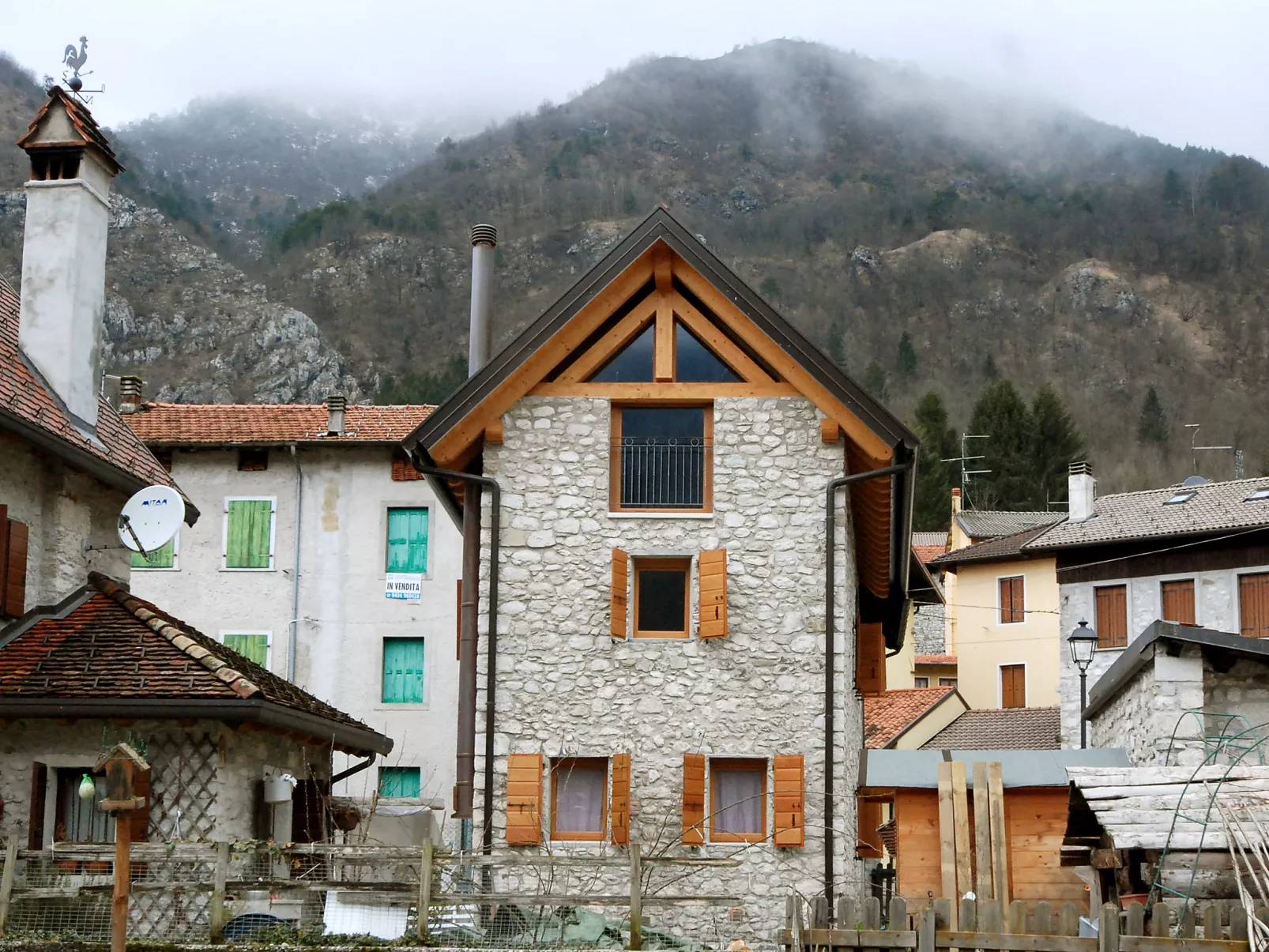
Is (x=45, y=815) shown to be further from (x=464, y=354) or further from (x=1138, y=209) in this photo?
(x=1138, y=209)

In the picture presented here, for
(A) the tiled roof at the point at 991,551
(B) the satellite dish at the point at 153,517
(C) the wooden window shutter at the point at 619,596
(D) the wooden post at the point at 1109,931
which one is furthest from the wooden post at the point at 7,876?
(A) the tiled roof at the point at 991,551

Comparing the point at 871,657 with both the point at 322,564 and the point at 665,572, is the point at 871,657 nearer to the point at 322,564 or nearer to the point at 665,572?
the point at 665,572

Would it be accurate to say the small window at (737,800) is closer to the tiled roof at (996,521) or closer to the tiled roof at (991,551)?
the tiled roof at (991,551)

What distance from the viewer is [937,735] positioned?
42688 millimetres

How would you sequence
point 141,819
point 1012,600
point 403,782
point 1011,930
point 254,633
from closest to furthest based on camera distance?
point 1011,930 < point 141,819 < point 403,782 < point 254,633 < point 1012,600

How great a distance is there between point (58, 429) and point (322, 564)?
1580cm

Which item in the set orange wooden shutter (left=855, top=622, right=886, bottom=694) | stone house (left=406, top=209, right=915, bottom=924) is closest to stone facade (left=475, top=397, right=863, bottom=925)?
stone house (left=406, top=209, right=915, bottom=924)

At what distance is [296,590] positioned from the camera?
3541cm

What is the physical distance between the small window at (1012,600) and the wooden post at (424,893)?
38.3 meters

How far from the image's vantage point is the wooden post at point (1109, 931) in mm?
11164

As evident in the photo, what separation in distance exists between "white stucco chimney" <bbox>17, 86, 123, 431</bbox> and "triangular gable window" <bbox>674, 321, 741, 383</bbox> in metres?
7.12

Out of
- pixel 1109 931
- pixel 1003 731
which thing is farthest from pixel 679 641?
pixel 1003 731

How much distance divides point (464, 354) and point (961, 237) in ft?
182

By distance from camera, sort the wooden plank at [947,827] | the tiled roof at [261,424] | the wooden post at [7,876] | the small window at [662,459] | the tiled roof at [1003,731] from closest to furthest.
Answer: the wooden post at [7,876]
the wooden plank at [947,827]
the small window at [662,459]
the tiled roof at [261,424]
the tiled roof at [1003,731]
